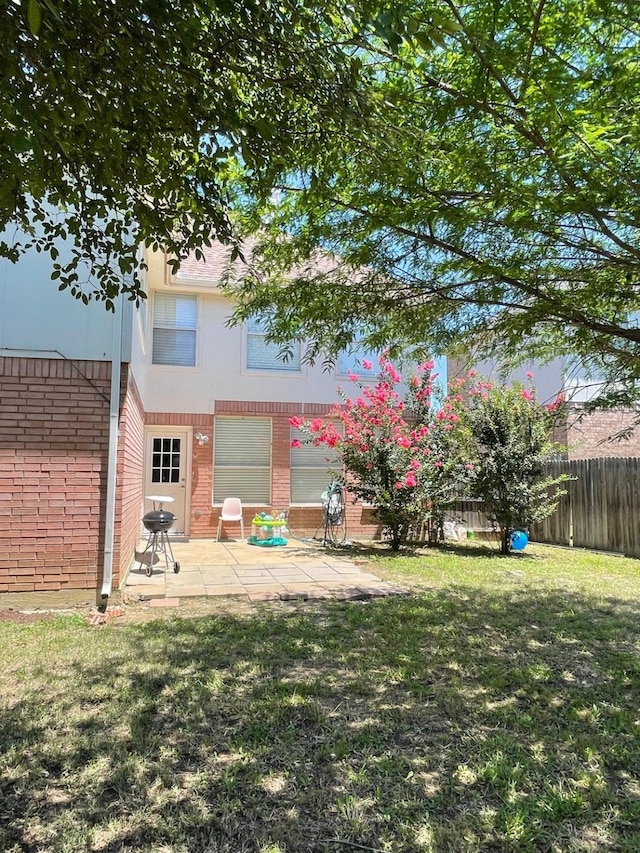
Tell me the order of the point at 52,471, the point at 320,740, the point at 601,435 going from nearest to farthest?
the point at 320,740 → the point at 52,471 → the point at 601,435

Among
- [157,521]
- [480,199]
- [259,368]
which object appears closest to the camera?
[480,199]

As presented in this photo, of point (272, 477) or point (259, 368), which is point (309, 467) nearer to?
point (272, 477)

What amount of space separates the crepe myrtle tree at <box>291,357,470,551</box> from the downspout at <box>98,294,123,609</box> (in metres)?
5.07

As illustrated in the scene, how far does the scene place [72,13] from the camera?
2496 mm

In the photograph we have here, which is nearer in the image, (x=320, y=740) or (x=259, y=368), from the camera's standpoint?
(x=320, y=740)

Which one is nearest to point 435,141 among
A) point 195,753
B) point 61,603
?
point 195,753

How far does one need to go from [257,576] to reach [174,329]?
20.8 feet

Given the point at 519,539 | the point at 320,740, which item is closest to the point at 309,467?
the point at 519,539

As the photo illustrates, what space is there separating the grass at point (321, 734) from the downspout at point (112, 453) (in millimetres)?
671

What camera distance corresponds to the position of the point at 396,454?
10.8 metres

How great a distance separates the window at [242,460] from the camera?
41.0 ft

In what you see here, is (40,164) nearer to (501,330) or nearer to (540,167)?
(540,167)

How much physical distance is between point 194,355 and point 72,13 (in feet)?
33.0

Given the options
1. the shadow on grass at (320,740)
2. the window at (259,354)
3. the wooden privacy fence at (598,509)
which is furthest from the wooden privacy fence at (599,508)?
the window at (259,354)
